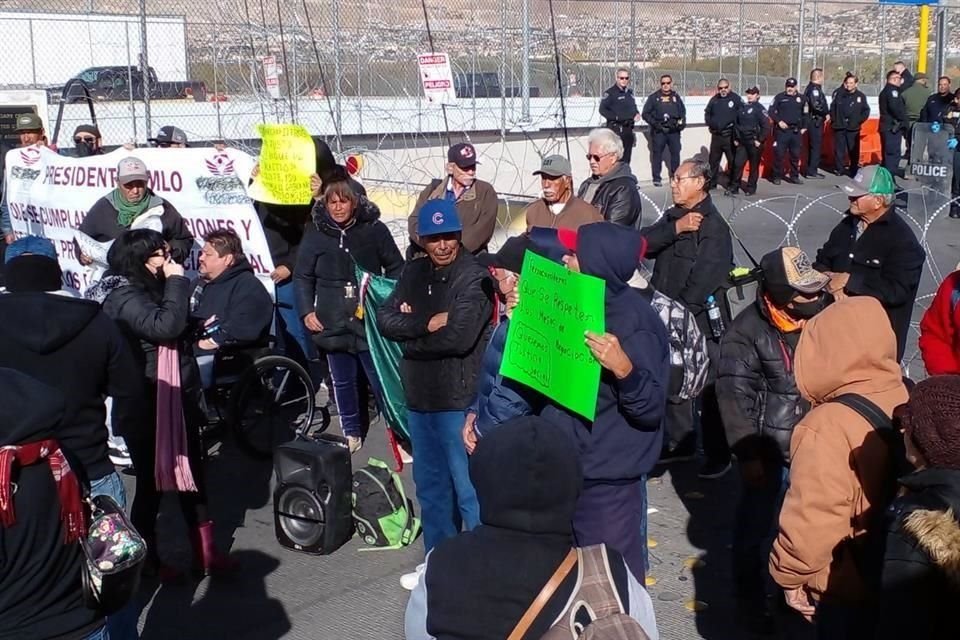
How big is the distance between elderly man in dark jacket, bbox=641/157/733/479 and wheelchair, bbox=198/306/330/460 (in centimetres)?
258

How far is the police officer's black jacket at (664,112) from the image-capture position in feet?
69.0

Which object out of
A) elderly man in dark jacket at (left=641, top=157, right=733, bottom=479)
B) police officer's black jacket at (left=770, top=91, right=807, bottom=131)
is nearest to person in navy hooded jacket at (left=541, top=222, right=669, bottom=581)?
elderly man in dark jacket at (left=641, top=157, right=733, bottom=479)

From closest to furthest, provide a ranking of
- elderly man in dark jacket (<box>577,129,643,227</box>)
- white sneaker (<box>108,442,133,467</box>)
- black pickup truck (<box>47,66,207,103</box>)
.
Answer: white sneaker (<box>108,442,133,467</box>), elderly man in dark jacket (<box>577,129,643,227</box>), black pickup truck (<box>47,66,207,103</box>)

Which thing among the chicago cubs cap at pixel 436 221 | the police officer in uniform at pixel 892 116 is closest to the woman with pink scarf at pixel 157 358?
the chicago cubs cap at pixel 436 221

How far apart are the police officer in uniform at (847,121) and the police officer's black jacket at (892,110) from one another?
502 mm

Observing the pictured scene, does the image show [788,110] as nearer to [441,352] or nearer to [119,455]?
[119,455]

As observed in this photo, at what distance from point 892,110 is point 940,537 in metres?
21.2

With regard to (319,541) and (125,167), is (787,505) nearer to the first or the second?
(319,541)

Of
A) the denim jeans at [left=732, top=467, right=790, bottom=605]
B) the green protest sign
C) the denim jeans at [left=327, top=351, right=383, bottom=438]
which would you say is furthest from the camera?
the denim jeans at [left=327, top=351, right=383, bottom=438]

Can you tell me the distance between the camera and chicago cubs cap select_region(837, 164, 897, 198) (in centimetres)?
673

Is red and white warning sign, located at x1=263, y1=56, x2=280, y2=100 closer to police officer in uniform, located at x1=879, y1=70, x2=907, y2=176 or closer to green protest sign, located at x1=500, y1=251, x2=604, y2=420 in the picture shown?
green protest sign, located at x1=500, y1=251, x2=604, y2=420

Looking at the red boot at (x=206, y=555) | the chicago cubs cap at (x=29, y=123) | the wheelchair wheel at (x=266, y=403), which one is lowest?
the red boot at (x=206, y=555)

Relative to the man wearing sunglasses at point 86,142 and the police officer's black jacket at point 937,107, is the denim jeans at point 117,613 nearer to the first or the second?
the man wearing sunglasses at point 86,142

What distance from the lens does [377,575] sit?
5906 millimetres
